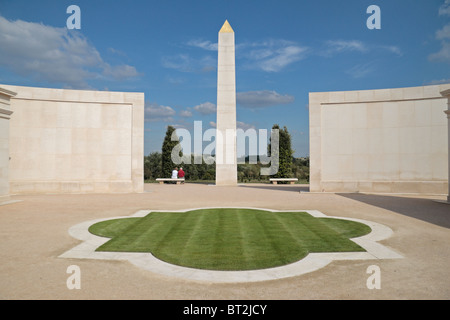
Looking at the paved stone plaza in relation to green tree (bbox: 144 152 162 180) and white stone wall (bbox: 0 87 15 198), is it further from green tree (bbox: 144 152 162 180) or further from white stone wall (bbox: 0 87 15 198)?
green tree (bbox: 144 152 162 180)

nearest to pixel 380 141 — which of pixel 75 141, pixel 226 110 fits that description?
pixel 226 110

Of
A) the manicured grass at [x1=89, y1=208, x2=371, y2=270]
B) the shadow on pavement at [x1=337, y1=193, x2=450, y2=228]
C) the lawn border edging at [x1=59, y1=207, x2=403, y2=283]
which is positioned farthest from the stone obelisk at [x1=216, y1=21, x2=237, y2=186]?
the lawn border edging at [x1=59, y1=207, x2=403, y2=283]

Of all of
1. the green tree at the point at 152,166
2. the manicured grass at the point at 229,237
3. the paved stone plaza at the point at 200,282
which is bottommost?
the paved stone plaza at the point at 200,282

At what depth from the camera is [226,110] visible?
29266 mm

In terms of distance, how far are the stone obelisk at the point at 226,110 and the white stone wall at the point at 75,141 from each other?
8.82m

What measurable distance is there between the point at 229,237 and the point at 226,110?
21459 mm

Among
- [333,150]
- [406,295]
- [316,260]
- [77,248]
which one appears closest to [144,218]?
[77,248]

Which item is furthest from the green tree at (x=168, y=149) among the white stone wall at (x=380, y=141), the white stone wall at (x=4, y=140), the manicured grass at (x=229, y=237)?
the manicured grass at (x=229, y=237)

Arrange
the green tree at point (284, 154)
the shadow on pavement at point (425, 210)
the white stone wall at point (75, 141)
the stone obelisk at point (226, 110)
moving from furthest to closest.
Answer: the green tree at point (284, 154) < the stone obelisk at point (226, 110) < the white stone wall at point (75, 141) < the shadow on pavement at point (425, 210)

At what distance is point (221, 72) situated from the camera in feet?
95.9

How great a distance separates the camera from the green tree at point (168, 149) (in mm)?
36719

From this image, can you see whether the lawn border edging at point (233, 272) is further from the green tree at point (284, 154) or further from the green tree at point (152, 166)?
the green tree at point (152, 166)

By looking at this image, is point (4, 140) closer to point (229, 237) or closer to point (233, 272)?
point (229, 237)

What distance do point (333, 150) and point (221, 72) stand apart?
12.5 meters
